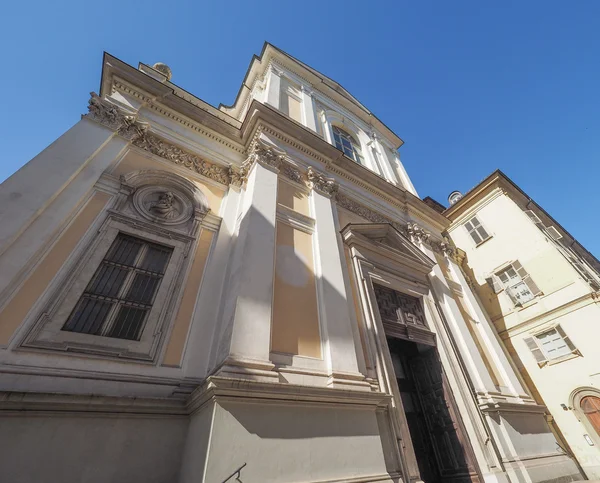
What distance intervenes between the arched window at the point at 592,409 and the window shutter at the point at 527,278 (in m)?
3.35

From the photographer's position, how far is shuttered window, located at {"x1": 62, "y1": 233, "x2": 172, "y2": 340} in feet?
12.4

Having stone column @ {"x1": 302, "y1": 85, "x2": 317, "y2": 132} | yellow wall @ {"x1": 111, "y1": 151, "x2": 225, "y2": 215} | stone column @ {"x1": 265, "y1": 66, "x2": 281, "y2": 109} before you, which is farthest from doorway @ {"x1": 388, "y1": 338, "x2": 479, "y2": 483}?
stone column @ {"x1": 265, "y1": 66, "x2": 281, "y2": 109}

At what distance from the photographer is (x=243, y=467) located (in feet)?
8.63

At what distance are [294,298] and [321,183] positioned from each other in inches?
148

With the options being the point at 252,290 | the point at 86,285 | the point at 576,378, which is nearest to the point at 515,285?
Answer: the point at 576,378

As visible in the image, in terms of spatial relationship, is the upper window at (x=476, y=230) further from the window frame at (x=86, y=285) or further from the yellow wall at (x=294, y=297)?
the window frame at (x=86, y=285)

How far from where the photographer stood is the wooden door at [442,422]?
535 centimetres

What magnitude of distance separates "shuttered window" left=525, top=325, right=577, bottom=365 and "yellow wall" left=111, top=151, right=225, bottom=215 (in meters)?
11.4

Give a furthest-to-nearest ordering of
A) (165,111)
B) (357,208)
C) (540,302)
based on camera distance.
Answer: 1. (540,302)
2. (357,208)
3. (165,111)

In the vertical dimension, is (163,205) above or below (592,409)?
above

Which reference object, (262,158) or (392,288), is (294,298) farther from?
(262,158)

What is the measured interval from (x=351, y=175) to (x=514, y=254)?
7761mm

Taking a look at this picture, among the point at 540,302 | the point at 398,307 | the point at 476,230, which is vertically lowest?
the point at 398,307

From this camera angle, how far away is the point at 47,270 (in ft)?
12.6
